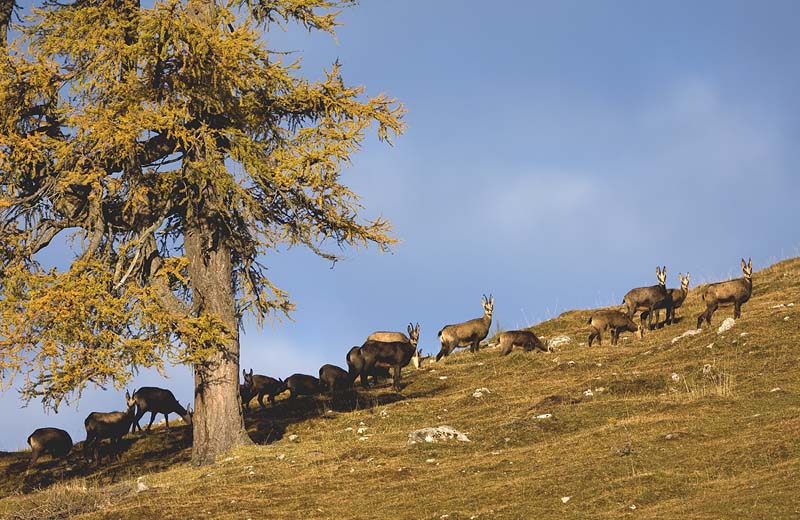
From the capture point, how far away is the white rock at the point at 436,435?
20.2m

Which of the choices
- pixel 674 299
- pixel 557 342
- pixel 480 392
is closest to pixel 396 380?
pixel 480 392

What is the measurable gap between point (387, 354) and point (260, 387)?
4026 millimetres

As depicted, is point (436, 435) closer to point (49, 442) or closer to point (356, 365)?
point (356, 365)

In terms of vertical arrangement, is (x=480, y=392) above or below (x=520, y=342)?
below

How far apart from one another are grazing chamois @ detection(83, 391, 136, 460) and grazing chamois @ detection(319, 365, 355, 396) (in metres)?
6.07

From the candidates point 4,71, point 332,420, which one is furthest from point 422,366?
point 4,71

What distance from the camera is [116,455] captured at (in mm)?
27672

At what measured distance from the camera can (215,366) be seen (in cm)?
2406

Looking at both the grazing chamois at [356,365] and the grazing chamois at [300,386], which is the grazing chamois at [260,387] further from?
the grazing chamois at [356,365]

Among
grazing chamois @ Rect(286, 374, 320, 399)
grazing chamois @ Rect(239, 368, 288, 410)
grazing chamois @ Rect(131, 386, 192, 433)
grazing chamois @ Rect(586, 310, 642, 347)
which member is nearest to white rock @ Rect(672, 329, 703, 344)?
grazing chamois @ Rect(586, 310, 642, 347)

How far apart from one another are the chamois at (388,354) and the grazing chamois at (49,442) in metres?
8.82

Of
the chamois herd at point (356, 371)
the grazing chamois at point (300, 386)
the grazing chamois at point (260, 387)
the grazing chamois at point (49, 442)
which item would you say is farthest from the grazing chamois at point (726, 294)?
the grazing chamois at point (49, 442)

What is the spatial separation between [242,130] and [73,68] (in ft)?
14.1

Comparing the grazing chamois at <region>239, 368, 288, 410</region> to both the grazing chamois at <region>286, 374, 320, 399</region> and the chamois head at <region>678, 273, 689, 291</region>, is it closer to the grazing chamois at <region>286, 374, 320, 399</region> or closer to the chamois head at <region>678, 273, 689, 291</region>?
the grazing chamois at <region>286, 374, 320, 399</region>
